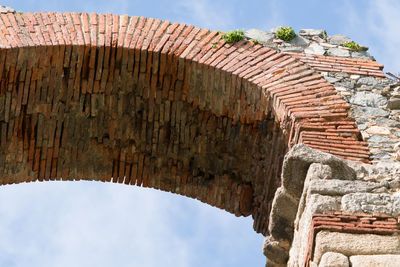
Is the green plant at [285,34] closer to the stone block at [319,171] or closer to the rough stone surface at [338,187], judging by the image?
the stone block at [319,171]

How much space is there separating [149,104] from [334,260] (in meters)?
3.08

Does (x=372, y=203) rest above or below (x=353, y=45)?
below

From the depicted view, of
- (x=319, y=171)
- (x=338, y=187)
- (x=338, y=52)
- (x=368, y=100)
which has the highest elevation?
(x=338, y=52)

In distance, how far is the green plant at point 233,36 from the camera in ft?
29.1

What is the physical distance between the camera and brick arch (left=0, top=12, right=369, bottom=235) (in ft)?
27.8

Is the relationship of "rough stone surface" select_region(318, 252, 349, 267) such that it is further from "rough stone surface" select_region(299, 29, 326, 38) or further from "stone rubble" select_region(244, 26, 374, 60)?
"rough stone surface" select_region(299, 29, 326, 38)

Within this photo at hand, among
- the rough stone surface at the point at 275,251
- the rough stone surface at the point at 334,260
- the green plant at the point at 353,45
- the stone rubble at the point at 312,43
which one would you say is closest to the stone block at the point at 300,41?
the stone rubble at the point at 312,43

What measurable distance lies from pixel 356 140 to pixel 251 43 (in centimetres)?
154

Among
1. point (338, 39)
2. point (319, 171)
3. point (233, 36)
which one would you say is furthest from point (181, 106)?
point (319, 171)

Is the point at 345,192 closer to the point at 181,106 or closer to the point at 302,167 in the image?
the point at 302,167

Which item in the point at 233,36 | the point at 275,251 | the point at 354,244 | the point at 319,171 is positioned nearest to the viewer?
the point at 354,244

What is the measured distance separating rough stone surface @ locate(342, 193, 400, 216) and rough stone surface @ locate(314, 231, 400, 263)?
24 cm

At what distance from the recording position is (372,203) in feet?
22.1

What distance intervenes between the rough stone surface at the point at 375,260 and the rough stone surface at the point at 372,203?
16.2 inches
